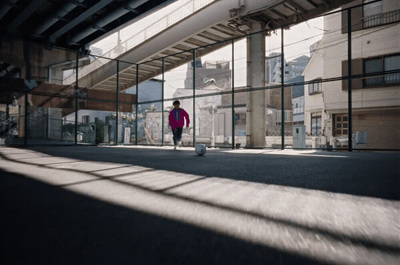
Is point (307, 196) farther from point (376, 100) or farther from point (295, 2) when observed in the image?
point (376, 100)

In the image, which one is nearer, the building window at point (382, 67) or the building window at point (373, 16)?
the building window at point (382, 67)

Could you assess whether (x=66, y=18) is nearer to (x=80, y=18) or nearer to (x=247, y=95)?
(x=80, y=18)

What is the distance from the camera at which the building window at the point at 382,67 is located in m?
15.3

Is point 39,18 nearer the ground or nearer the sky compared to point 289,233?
nearer the sky

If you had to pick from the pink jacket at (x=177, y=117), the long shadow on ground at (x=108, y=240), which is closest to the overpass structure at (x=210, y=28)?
the pink jacket at (x=177, y=117)

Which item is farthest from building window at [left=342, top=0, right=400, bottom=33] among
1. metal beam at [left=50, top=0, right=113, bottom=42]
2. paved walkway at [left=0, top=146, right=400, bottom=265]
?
paved walkway at [left=0, top=146, right=400, bottom=265]

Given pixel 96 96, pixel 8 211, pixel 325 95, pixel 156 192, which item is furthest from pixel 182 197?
pixel 325 95

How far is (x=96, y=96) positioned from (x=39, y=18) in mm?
5539

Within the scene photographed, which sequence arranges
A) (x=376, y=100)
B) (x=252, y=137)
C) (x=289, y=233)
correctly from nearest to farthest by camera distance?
(x=289, y=233)
(x=252, y=137)
(x=376, y=100)

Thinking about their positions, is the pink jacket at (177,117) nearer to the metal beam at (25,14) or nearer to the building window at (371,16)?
the metal beam at (25,14)

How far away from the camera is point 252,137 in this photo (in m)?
13.4

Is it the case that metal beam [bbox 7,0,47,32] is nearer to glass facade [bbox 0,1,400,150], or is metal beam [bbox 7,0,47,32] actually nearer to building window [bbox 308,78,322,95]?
glass facade [bbox 0,1,400,150]

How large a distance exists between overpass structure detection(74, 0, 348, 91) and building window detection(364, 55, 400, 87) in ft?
20.5

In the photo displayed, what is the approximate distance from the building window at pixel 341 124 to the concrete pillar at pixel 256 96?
841 centimetres
